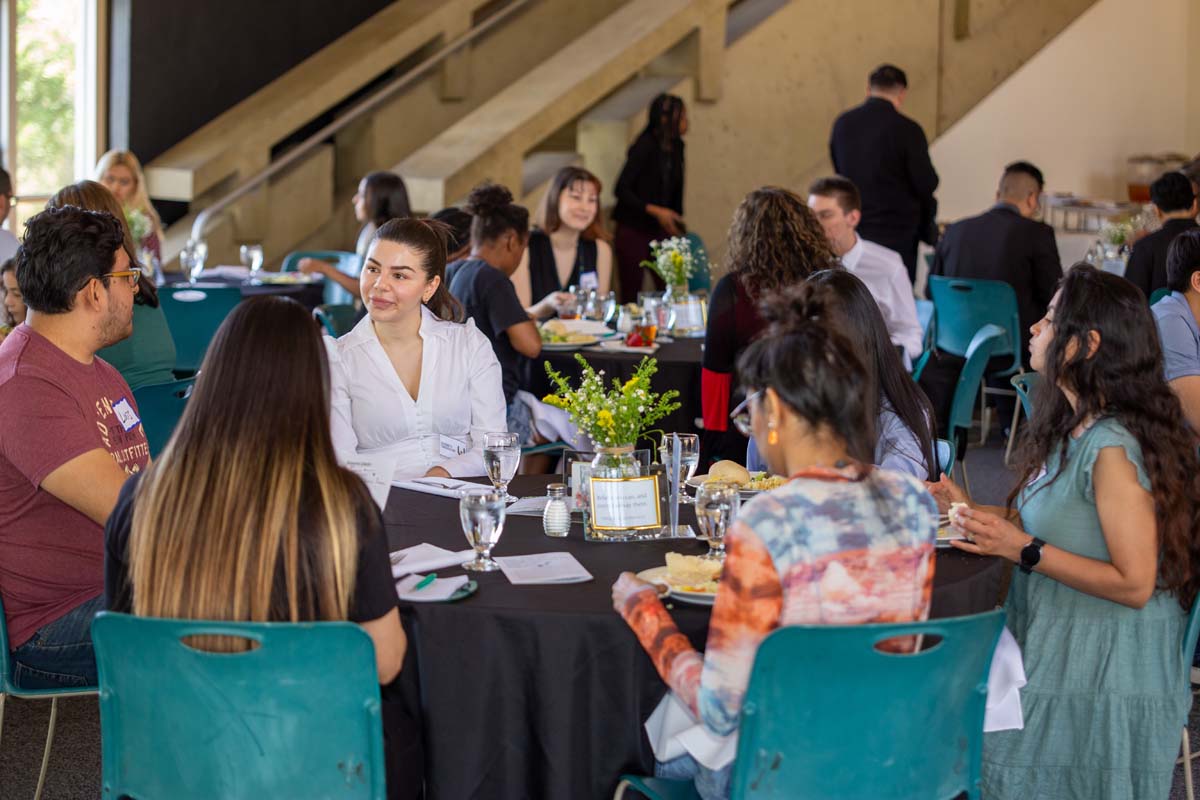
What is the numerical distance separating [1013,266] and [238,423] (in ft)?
18.7

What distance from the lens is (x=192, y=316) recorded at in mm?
6152

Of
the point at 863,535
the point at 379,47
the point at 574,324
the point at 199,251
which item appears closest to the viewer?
the point at 863,535

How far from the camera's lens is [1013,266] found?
711 centimetres

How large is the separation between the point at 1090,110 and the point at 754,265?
32.1 ft

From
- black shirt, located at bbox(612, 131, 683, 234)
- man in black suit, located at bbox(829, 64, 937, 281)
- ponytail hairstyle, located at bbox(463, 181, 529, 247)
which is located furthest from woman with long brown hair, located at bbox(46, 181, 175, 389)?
man in black suit, located at bbox(829, 64, 937, 281)

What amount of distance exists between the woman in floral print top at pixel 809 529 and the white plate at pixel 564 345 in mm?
3418

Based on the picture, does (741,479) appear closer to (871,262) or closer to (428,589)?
(428,589)

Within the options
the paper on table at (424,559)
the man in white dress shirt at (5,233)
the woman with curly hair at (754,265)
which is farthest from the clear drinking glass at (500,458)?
the man in white dress shirt at (5,233)

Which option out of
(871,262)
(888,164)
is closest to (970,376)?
(871,262)

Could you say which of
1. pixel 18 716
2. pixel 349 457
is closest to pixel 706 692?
pixel 349 457

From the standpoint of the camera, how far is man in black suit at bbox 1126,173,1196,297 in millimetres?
6145

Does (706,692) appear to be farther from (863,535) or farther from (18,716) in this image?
(18,716)

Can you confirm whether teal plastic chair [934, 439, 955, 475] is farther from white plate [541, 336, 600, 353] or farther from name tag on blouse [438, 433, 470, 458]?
white plate [541, 336, 600, 353]

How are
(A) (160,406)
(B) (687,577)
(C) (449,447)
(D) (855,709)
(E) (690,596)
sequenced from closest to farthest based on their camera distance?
(D) (855,709) → (E) (690,596) → (B) (687,577) → (C) (449,447) → (A) (160,406)
